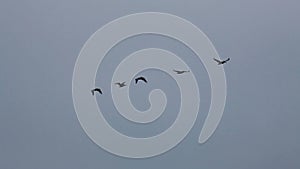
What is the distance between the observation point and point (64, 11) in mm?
1370

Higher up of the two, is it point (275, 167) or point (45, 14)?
point (45, 14)

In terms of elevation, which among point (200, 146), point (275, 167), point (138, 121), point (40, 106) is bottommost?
point (275, 167)

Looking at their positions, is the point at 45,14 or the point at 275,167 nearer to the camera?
the point at 45,14

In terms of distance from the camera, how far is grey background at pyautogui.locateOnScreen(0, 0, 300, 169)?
4.49 feet

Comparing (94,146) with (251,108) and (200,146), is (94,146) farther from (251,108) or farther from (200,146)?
(251,108)

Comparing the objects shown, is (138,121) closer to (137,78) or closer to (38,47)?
(137,78)

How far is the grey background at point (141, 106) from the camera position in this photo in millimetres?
1367

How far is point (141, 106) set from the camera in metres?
1.42

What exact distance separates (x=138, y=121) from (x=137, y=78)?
0.53 ft

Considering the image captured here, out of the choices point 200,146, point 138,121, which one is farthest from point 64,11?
point 200,146

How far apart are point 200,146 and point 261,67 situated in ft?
1.29

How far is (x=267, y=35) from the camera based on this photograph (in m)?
1.48

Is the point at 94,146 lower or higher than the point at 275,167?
higher

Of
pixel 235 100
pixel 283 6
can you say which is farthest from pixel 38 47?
pixel 283 6
